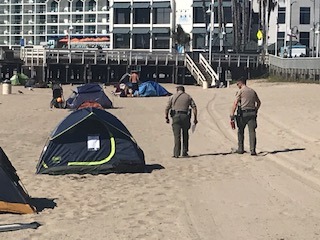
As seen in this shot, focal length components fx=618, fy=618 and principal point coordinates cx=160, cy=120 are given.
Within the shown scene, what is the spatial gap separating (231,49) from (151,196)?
62939mm

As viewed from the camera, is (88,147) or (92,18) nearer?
(88,147)

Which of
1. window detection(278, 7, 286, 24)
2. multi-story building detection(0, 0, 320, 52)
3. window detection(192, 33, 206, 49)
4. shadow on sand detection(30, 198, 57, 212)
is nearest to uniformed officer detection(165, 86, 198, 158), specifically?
shadow on sand detection(30, 198, 57, 212)

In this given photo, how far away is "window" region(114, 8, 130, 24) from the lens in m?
83.1

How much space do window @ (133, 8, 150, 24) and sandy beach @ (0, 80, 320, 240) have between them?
66.6 m

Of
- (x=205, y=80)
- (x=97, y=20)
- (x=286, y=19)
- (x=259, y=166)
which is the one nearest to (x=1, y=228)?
(x=259, y=166)

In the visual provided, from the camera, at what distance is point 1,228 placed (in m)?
6.79

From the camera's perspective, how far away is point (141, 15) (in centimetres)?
8275

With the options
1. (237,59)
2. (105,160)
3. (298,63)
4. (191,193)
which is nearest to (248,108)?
(105,160)

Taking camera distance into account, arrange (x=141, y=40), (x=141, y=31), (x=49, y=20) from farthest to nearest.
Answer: (x=49, y=20) < (x=141, y=40) < (x=141, y=31)

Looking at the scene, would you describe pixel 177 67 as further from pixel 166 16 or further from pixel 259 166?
pixel 259 166

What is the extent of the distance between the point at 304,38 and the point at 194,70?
29.4m

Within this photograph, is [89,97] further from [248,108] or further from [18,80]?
[18,80]

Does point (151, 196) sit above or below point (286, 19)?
below

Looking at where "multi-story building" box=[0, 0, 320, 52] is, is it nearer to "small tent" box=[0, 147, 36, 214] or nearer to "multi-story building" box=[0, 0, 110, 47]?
"multi-story building" box=[0, 0, 110, 47]
